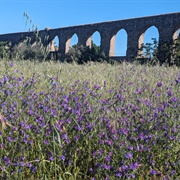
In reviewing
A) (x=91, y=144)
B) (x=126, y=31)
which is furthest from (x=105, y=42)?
(x=91, y=144)

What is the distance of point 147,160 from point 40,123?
1.98ft

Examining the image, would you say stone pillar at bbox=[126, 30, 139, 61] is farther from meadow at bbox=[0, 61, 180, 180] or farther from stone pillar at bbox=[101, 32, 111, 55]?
meadow at bbox=[0, 61, 180, 180]

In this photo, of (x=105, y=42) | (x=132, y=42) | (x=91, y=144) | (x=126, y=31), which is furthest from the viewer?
(x=105, y=42)

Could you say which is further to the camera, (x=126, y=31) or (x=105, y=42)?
(x=105, y=42)

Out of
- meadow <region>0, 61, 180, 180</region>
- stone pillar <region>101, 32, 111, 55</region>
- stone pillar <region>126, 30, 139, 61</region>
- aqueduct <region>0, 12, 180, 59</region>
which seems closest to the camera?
meadow <region>0, 61, 180, 180</region>

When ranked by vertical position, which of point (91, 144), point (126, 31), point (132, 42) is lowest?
point (91, 144)

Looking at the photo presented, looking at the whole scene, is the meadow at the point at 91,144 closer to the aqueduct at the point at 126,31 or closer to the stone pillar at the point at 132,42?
the aqueduct at the point at 126,31

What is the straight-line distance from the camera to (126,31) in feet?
68.4

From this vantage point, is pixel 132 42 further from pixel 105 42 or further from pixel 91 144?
pixel 91 144

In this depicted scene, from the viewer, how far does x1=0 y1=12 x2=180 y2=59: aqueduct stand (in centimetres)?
1812

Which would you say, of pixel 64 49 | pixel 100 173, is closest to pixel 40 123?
pixel 100 173

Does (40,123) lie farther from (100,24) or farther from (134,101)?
(100,24)

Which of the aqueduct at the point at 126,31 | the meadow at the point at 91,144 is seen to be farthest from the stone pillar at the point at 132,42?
the meadow at the point at 91,144

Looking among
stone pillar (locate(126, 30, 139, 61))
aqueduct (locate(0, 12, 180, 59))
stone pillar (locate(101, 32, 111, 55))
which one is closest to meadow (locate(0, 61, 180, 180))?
aqueduct (locate(0, 12, 180, 59))
